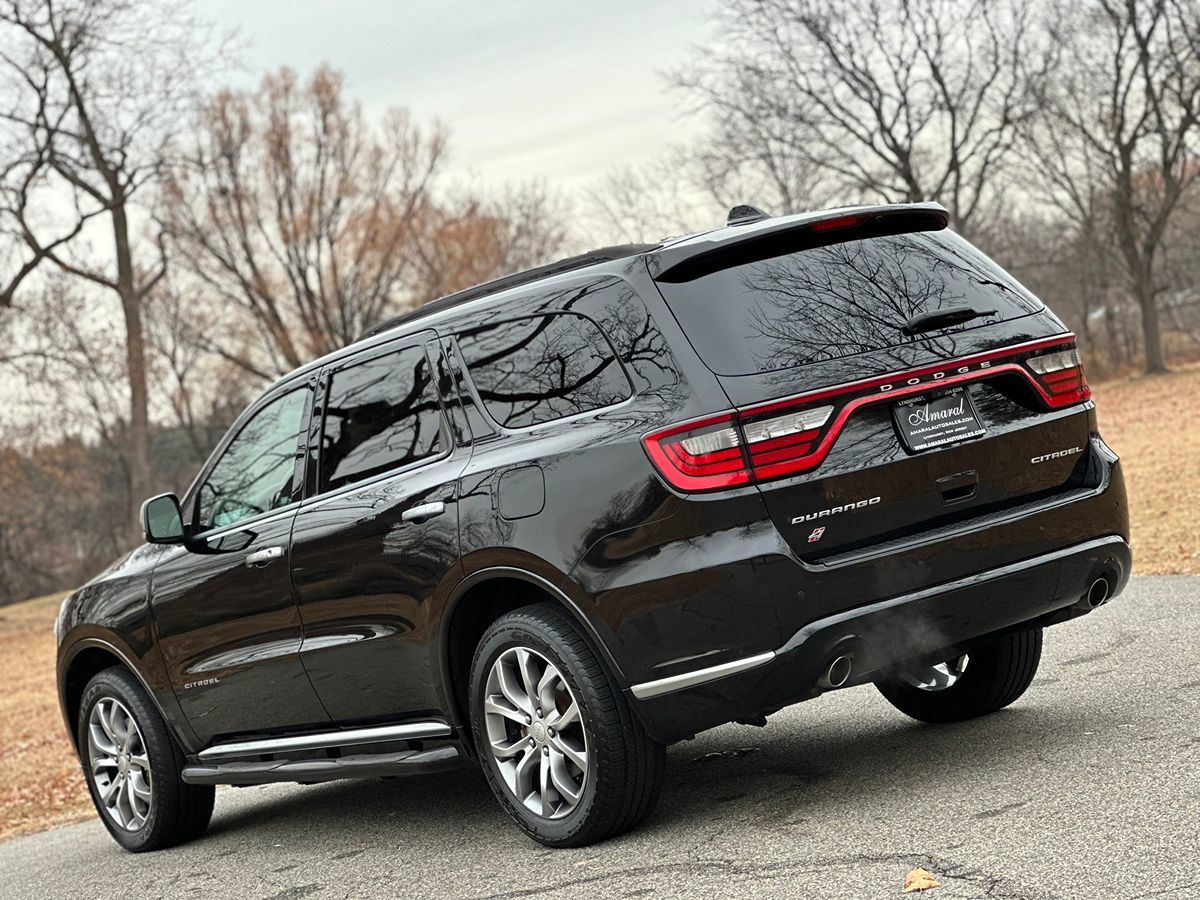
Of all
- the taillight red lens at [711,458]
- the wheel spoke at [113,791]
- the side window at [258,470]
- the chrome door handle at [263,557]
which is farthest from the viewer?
the wheel spoke at [113,791]

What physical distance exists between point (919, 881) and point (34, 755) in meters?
10.6

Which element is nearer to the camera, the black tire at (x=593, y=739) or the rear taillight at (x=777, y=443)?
the rear taillight at (x=777, y=443)

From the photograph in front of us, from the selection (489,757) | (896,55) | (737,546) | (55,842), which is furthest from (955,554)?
(896,55)

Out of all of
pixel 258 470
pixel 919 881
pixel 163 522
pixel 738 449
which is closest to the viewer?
pixel 919 881

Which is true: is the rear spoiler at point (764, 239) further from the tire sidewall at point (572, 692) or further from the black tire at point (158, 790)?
the black tire at point (158, 790)

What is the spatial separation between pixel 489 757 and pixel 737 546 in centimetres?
129

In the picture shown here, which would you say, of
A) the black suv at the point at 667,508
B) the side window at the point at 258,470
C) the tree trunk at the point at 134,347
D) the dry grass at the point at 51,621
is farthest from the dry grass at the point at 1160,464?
the tree trunk at the point at 134,347

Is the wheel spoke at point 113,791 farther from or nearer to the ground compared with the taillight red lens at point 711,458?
nearer to the ground

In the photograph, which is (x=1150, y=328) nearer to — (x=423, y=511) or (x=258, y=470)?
(x=258, y=470)

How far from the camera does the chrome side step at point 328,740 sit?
209 inches

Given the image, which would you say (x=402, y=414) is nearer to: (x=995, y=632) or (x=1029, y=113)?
(x=995, y=632)

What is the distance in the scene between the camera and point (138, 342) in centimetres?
3300

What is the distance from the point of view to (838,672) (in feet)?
14.5

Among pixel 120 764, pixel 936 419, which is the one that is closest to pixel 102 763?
pixel 120 764
